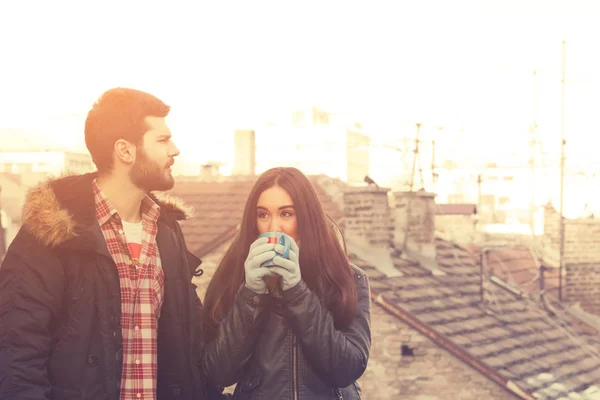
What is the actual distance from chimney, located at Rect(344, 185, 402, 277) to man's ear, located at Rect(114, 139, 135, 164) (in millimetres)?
6245

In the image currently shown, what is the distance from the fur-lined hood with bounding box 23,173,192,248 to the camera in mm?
1924

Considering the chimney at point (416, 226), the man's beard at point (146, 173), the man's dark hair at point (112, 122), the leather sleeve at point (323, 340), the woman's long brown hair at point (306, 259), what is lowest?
the chimney at point (416, 226)

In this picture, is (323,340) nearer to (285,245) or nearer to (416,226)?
(285,245)

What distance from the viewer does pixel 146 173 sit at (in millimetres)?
2125

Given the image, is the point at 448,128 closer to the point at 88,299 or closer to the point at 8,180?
the point at 8,180

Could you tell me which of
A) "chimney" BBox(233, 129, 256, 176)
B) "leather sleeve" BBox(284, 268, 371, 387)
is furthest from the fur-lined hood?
"chimney" BBox(233, 129, 256, 176)

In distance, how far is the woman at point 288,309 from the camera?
202 cm

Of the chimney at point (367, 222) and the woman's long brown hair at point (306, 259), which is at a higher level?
Answer: the woman's long brown hair at point (306, 259)

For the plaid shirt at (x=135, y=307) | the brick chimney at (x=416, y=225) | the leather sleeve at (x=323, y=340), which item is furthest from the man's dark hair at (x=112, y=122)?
the brick chimney at (x=416, y=225)

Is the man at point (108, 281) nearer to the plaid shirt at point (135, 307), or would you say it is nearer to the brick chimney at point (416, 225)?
the plaid shirt at point (135, 307)

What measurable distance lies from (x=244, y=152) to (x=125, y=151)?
939 cm

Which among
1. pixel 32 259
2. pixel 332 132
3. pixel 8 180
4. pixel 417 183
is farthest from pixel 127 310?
pixel 332 132

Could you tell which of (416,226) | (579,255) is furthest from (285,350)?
(579,255)

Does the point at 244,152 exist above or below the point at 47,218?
above
